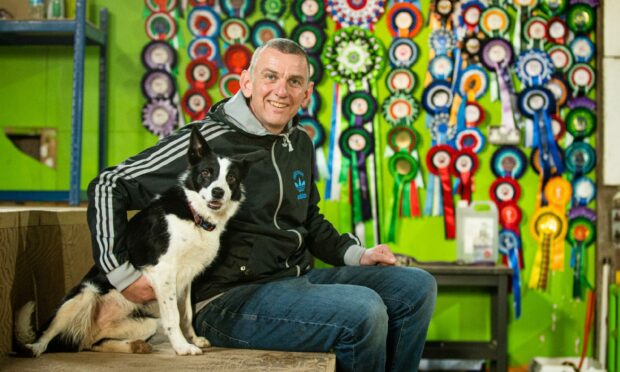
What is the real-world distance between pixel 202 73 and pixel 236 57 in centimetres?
20

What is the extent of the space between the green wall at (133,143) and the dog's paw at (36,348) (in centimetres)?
212

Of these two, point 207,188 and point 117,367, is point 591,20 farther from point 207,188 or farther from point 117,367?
point 117,367

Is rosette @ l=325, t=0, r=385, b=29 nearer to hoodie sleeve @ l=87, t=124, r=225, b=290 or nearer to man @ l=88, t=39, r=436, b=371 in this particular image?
man @ l=88, t=39, r=436, b=371

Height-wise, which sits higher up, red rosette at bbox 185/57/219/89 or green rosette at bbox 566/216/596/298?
red rosette at bbox 185/57/219/89

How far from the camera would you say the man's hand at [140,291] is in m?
1.63

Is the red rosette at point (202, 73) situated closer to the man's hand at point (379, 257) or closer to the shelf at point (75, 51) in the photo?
the shelf at point (75, 51)

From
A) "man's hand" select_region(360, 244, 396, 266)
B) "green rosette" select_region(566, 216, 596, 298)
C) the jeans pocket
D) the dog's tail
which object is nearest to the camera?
the dog's tail

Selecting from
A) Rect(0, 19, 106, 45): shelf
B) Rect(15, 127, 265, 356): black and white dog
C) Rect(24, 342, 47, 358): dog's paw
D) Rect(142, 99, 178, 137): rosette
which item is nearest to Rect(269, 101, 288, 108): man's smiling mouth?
Rect(15, 127, 265, 356): black and white dog

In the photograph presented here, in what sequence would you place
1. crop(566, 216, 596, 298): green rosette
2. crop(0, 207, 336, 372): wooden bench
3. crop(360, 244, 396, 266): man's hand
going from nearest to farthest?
crop(0, 207, 336, 372): wooden bench, crop(360, 244, 396, 266): man's hand, crop(566, 216, 596, 298): green rosette

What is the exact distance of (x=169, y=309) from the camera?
1.63 m

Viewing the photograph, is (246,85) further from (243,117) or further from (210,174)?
(210,174)

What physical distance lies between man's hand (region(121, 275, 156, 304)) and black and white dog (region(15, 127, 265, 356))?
2 cm

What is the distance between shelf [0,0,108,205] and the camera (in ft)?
10.3

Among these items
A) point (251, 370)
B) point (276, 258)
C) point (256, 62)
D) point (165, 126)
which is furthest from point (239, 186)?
point (165, 126)
